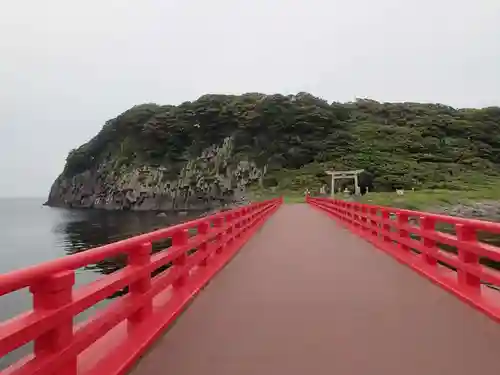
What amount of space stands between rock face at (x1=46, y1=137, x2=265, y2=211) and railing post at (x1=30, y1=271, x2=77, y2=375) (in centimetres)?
8965

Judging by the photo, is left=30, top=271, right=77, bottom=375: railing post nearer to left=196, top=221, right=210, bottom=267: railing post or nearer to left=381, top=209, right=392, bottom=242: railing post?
left=196, top=221, right=210, bottom=267: railing post

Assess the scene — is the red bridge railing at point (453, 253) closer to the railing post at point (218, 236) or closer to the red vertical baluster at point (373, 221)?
the red vertical baluster at point (373, 221)

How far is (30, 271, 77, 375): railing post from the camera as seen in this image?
2.74 m

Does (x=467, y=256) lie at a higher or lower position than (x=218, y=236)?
higher

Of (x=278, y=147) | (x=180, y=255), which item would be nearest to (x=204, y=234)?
(x=180, y=255)

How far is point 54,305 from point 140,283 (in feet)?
5.57

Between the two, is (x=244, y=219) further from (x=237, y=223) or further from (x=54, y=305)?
(x=54, y=305)

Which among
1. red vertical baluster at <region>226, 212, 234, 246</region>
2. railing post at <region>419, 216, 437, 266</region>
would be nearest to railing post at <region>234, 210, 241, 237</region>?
red vertical baluster at <region>226, 212, 234, 246</region>

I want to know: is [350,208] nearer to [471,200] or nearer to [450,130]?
[471,200]

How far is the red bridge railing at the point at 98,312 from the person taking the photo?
8.45ft

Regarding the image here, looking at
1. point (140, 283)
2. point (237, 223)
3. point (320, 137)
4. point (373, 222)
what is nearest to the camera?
point (140, 283)

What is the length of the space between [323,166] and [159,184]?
130 ft

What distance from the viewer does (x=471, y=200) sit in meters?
54.4

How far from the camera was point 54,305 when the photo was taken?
2.80 m
